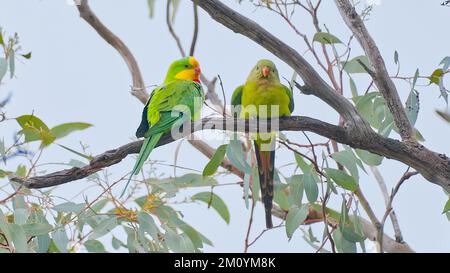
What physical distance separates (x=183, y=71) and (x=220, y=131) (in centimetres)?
66

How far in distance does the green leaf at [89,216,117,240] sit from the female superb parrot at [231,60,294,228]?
0.52m

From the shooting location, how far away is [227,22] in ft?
5.74

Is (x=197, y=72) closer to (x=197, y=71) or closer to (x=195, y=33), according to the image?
(x=197, y=71)

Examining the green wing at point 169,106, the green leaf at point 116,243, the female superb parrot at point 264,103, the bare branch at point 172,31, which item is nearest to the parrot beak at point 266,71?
the female superb parrot at point 264,103

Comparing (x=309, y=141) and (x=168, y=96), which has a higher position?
(x=168, y=96)

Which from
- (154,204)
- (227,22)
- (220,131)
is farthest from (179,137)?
(227,22)

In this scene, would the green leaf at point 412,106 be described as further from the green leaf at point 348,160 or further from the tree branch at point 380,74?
the green leaf at point 348,160

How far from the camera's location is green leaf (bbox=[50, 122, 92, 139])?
2.08 meters

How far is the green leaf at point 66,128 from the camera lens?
2.08 m

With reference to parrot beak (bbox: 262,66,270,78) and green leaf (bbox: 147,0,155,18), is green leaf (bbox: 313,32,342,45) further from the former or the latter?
green leaf (bbox: 147,0,155,18)

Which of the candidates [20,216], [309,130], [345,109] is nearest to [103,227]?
[20,216]

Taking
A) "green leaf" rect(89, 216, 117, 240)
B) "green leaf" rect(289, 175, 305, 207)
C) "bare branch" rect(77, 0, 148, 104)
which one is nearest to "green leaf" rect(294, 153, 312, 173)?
"green leaf" rect(289, 175, 305, 207)

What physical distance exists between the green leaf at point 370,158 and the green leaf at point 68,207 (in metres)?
0.88
